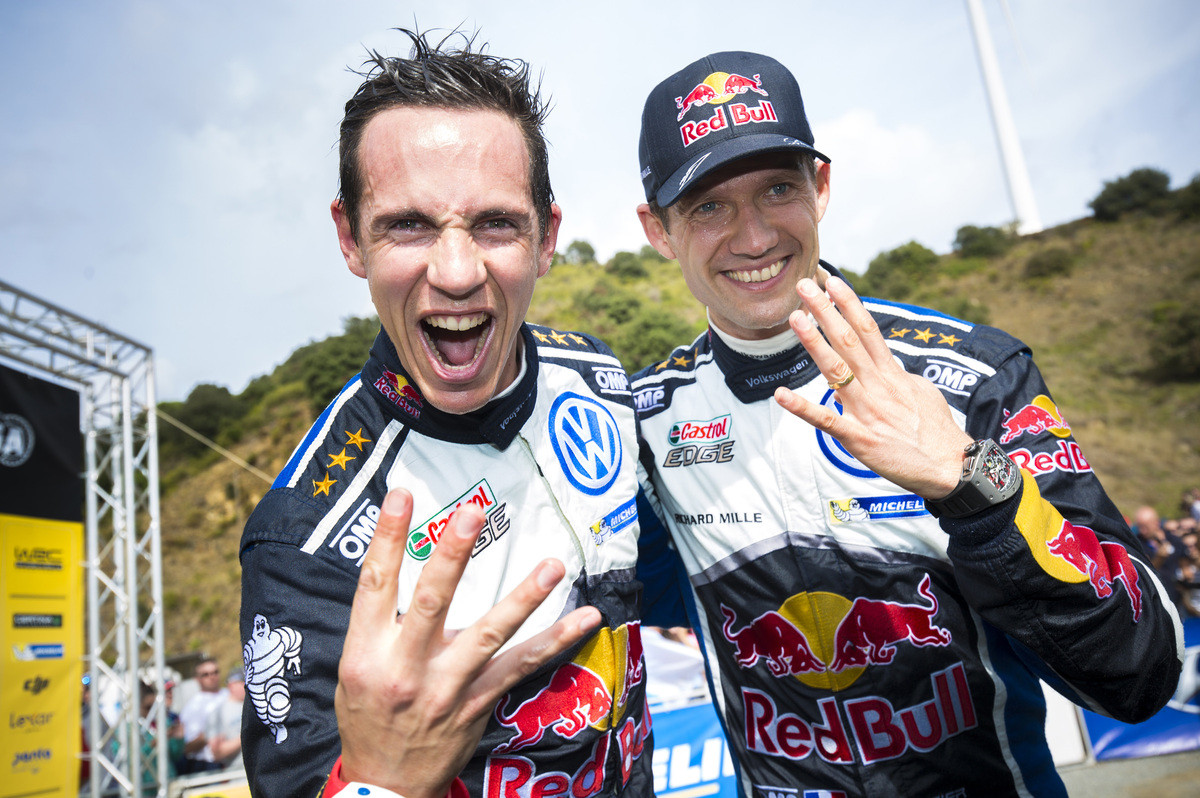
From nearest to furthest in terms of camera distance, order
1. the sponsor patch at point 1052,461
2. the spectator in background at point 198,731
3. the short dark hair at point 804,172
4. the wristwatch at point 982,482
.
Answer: the wristwatch at point 982,482
the sponsor patch at point 1052,461
the short dark hair at point 804,172
the spectator in background at point 198,731

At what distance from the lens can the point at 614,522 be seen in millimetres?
2121

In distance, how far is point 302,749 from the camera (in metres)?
1.41

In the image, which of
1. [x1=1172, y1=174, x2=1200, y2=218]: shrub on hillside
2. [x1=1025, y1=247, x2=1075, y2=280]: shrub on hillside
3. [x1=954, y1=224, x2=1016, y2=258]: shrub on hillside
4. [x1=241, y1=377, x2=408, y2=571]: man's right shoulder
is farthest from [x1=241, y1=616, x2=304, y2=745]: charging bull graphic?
[x1=1172, y1=174, x2=1200, y2=218]: shrub on hillside

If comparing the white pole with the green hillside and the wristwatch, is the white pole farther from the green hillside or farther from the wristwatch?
the wristwatch

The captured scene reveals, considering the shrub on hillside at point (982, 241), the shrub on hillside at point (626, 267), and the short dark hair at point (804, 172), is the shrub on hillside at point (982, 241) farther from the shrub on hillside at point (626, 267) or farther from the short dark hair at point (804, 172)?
the short dark hair at point (804, 172)

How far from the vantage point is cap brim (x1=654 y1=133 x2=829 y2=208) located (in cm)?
211

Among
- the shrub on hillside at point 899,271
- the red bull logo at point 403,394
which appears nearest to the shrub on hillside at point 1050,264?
the shrub on hillside at point 899,271

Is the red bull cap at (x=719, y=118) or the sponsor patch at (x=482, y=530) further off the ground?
the red bull cap at (x=719, y=118)

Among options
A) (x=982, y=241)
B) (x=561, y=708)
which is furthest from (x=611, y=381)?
(x=982, y=241)

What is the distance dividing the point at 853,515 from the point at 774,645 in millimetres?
485

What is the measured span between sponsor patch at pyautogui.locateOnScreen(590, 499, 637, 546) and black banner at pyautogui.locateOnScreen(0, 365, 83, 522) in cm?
719

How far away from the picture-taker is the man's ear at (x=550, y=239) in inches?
79.7

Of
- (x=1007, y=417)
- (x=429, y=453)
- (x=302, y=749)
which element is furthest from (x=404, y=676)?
(x=1007, y=417)

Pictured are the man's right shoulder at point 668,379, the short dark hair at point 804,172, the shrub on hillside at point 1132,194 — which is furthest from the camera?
the shrub on hillside at point 1132,194
